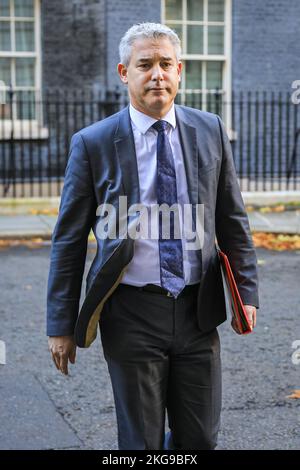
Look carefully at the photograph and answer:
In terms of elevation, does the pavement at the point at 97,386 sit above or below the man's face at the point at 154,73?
below

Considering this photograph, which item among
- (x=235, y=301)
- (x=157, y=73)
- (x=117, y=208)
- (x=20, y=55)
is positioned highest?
(x=20, y=55)

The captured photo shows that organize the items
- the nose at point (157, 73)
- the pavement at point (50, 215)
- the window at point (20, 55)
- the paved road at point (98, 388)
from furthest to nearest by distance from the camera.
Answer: the window at point (20, 55), the pavement at point (50, 215), the paved road at point (98, 388), the nose at point (157, 73)

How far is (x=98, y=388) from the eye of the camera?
5320 millimetres

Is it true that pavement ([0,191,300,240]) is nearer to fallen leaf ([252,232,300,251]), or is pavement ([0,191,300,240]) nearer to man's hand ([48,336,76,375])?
fallen leaf ([252,232,300,251])

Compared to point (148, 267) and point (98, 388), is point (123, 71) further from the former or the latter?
point (98, 388)

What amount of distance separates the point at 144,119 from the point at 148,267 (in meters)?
0.56

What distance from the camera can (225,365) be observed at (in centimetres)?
A: 582

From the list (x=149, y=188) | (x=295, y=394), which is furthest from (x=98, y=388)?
(x=149, y=188)

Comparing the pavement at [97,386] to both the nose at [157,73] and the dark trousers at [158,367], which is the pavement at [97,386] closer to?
the dark trousers at [158,367]

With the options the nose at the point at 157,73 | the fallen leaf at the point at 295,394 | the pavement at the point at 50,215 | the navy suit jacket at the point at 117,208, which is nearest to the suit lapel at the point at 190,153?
the navy suit jacket at the point at 117,208

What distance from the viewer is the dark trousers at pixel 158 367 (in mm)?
3127

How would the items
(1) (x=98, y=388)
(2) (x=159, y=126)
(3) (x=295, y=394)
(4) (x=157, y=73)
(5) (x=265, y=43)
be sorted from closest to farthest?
(4) (x=157, y=73)
(2) (x=159, y=126)
(3) (x=295, y=394)
(1) (x=98, y=388)
(5) (x=265, y=43)

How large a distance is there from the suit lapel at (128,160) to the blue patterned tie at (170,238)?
89mm

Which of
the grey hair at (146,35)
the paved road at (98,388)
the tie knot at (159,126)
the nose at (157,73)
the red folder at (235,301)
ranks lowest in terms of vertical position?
the paved road at (98,388)
